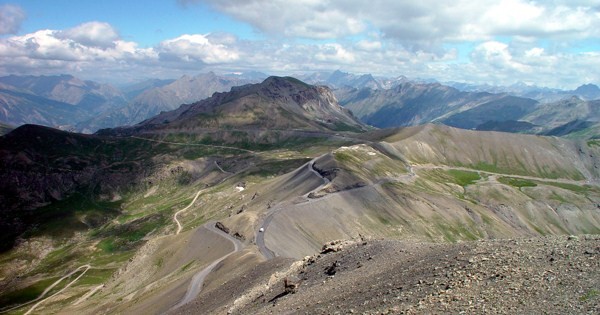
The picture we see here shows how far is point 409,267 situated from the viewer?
48.8m

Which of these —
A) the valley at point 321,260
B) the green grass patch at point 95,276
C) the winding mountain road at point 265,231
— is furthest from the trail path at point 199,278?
the green grass patch at point 95,276

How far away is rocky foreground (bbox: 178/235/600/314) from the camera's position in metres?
33.2

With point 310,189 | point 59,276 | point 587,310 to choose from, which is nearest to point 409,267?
point 587,310

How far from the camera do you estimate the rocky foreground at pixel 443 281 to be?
33.2m

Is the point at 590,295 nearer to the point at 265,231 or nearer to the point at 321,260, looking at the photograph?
the point at 321,260

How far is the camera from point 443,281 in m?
39.8

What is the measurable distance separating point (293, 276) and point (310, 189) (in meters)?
98.9

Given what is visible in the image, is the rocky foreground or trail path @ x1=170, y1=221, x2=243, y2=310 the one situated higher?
the rocky foreground

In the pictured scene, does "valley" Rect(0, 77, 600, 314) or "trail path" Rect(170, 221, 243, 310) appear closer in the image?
"valley" Rect(0, 77, 600, 314)

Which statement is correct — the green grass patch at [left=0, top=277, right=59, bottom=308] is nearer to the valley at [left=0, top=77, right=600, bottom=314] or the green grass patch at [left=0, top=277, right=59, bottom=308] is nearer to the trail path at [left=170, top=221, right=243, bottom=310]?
the valley at [left=0, top=77, right=600, bottom=314]

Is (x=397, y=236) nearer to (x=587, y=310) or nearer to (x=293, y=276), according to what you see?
(x=293, y=276)

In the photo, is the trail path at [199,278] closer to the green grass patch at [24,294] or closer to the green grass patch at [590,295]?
the green grass patch at [590,295]

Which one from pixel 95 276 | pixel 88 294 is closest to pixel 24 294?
pixel 95 276

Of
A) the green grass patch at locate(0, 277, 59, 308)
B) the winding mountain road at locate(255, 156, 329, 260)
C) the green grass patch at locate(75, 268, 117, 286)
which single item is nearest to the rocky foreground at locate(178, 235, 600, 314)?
the winding mountain road at locate(255, 156, 329, 260)
